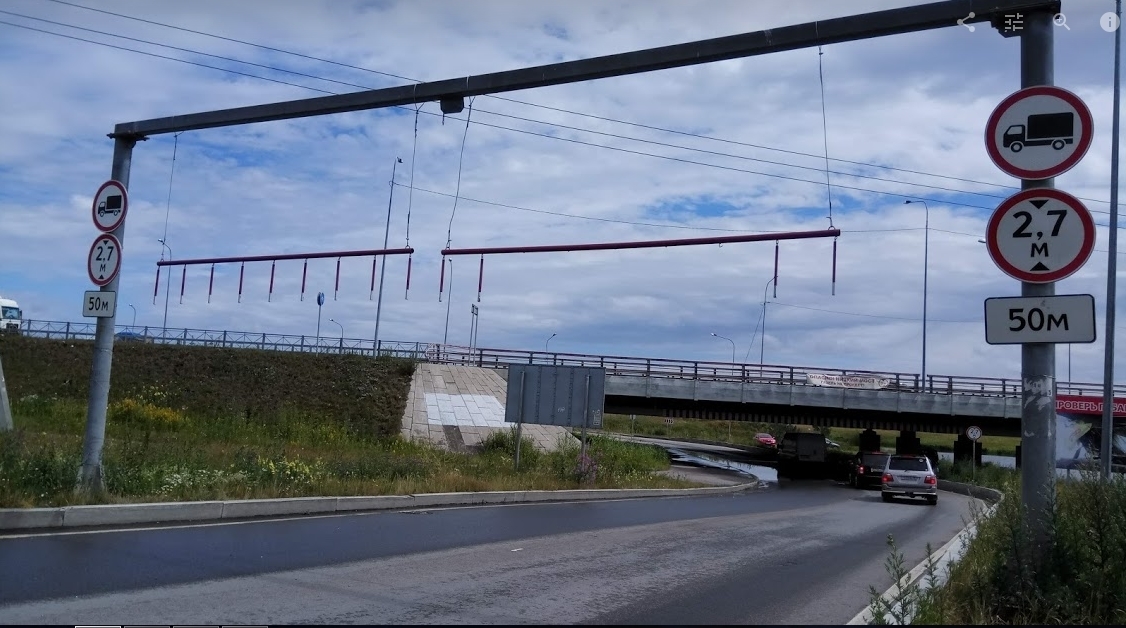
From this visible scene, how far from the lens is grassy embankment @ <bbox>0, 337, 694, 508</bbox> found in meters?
14.1

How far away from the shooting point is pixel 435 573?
10.1 meters

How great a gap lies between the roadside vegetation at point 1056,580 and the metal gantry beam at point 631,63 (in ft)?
13.7

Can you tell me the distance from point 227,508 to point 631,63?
326 inches

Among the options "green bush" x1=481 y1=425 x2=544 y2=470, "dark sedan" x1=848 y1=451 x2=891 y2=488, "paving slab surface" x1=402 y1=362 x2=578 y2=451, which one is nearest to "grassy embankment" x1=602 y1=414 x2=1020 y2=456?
"paving slab surface" x1=402 y1=362 x2=578 y2=451

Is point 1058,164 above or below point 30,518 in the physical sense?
above

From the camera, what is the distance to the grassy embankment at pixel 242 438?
1408 cm

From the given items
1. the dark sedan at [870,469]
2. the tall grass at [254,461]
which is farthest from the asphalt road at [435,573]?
the dark sedan at [870,469]

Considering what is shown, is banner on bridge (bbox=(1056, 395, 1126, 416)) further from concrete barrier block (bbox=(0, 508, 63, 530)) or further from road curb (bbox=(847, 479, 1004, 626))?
concrete barrier block (bbox=(0, 508, 63, 530))

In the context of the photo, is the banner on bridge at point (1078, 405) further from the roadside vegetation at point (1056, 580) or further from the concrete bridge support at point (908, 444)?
the roadside vegetation at point (1056, 580)

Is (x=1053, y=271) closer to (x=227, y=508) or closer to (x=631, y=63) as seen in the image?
(x=631, y=63)

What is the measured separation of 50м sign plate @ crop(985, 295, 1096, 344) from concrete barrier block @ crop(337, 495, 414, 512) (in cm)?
1115

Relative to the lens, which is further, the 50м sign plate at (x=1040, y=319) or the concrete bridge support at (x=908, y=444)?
the concrete bridge support at (x=908, y=444)

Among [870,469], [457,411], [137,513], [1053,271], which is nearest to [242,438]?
[457,411]

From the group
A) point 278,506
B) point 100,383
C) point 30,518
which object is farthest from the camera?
point 278,506
